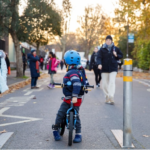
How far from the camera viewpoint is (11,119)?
21.7 ft

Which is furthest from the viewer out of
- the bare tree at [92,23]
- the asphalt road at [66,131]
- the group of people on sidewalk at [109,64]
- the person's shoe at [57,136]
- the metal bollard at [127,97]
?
the bare tree at [92,23]

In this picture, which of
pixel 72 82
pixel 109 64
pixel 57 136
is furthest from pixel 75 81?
pixel 109 64

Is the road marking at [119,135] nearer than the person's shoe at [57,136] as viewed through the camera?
Yes

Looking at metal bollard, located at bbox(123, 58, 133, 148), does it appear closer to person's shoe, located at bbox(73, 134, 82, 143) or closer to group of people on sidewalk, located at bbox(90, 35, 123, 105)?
person's shoe, located at bbox(73, 134, 82, 143)

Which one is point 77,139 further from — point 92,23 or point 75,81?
point 92,23

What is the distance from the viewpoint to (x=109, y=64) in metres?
8.61

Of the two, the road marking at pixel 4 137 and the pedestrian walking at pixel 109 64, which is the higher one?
the pedestrian walking at pixel 109 64

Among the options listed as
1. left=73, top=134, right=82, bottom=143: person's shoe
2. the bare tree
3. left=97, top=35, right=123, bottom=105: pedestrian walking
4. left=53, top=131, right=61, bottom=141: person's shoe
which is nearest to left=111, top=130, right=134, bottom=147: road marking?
left=73, top=134, right=82, bottom=143: person's shoe

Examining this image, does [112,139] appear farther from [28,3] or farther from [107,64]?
[28,3]

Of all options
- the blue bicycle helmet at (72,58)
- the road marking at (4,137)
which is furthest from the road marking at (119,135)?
the road marking at (4,137)

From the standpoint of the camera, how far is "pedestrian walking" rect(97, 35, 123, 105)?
28.2 ft

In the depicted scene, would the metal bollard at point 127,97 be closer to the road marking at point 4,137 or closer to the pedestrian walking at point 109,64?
the road marking at point 4,137

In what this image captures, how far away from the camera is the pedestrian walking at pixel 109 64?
338 inches

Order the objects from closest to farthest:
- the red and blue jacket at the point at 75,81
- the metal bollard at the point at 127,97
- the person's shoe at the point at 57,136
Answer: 1. the metal bollard at the point at 127,97
2. the red and blue jacket at the point at 75,81
3. the person's shoe at the point at 57,136
